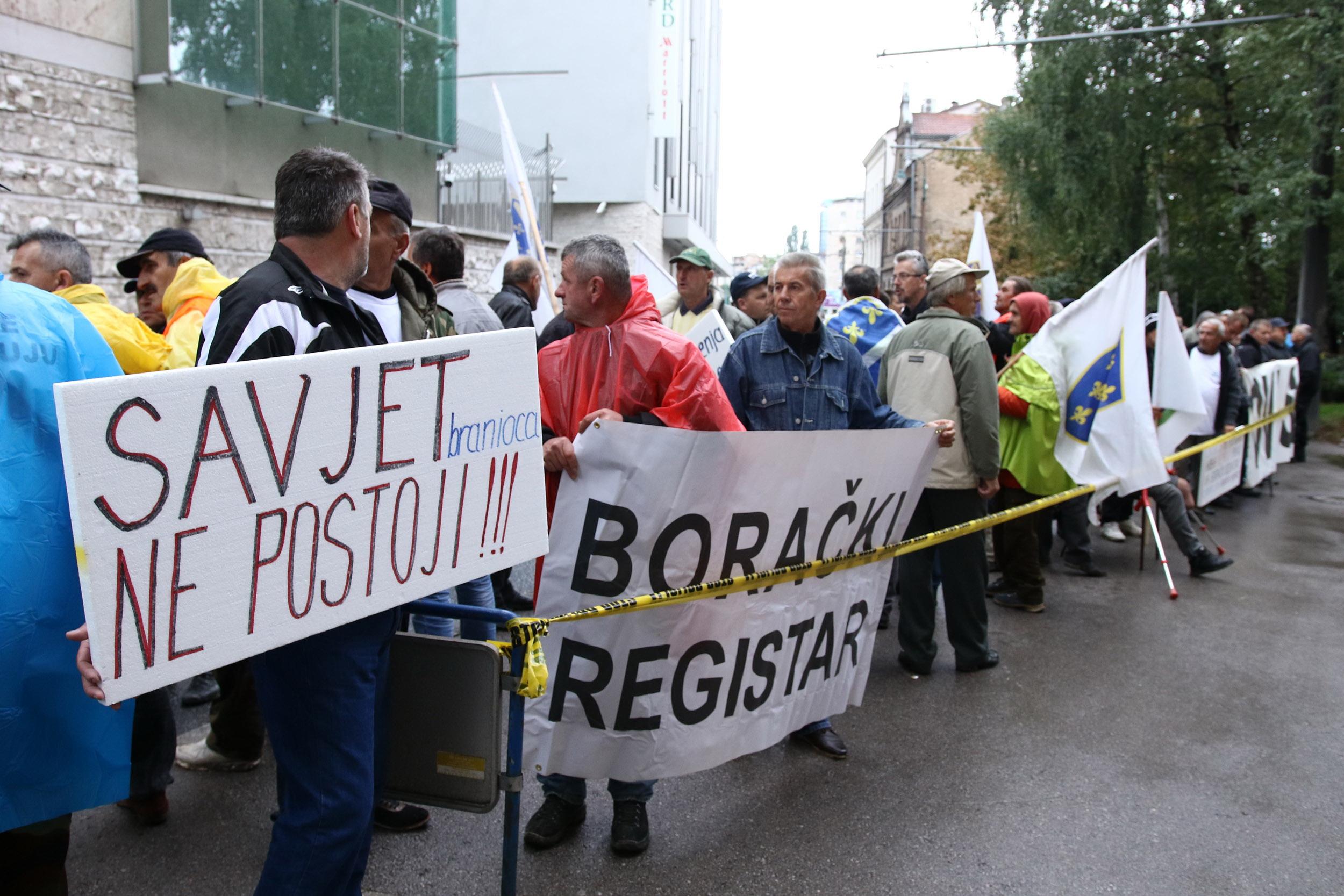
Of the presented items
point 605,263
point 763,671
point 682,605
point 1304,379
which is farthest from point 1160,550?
→ point 1304,379

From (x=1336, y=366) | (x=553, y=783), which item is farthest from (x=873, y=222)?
(x=553, y=783)

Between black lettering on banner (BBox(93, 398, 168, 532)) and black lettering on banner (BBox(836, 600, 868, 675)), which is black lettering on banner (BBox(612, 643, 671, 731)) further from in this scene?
black lettering on banner (BBox(93, 398, 168, 532))

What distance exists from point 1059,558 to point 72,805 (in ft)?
24.5

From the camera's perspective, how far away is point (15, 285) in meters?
2.32

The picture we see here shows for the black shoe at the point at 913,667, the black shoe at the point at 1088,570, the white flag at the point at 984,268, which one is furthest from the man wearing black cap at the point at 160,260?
the white flag at the point at 984,268

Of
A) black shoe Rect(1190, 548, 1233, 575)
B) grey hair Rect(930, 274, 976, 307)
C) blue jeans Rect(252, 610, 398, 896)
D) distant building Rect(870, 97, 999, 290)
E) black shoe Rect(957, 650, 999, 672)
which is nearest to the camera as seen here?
blue jeans Rect(252, 610, 398, 896)

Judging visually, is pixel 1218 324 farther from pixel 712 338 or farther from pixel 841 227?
pixel 841 227

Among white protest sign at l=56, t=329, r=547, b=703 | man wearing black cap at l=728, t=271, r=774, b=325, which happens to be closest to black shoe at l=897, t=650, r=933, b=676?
man wearing black cap at l=728, t=271, r=774, b=325

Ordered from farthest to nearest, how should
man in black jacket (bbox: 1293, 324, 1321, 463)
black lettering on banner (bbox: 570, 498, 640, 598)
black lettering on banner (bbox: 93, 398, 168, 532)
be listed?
man in black jacket (bbox: 1293, 324, 1321, 463) → black lettering on banner (bbox: 570, 498, 640, 598) → black lettering on banner (bbox: 93, 398, 168, 532)

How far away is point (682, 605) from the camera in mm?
→ 3354

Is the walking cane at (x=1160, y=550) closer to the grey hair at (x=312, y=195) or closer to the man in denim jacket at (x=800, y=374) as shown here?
the man in denim jacket at (x=800, y=374)

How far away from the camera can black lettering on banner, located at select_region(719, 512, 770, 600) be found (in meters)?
3.45

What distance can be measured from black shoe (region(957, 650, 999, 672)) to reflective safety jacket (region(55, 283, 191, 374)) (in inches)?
157

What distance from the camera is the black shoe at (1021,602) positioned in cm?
677
